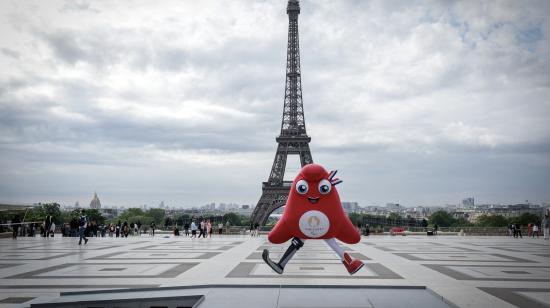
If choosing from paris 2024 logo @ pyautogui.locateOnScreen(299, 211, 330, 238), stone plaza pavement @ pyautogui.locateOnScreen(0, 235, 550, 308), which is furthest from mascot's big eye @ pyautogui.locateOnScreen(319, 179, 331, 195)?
stone plaza pavement @ pyautogui.locateOnScreen(0, 235, 550, 308)

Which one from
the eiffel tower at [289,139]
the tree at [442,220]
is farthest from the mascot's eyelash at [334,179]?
the tree at [442,220]

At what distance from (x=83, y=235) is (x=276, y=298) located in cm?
1639

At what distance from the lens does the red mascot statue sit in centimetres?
743

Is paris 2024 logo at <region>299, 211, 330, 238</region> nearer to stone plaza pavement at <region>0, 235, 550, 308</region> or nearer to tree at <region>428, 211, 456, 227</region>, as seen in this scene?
stone plaza pavement at <region>0, 235, 550, 308</region>

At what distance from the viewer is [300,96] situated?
202 feet

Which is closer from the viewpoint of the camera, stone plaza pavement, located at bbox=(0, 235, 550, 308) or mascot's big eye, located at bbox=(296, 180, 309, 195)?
mascot's big eye, located at bbox=(296, 180, 309, 195)

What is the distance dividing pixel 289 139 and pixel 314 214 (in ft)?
163

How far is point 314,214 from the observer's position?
7422mm

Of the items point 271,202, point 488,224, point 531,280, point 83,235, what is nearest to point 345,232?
point 531,280

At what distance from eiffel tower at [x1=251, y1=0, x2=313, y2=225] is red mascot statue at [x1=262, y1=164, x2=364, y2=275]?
143 ft

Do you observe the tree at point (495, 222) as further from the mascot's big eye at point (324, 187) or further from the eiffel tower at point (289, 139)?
the mascot's big eye at point (324, 187)

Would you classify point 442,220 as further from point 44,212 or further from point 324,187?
point 324,187

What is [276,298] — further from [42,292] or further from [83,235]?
[83,235]

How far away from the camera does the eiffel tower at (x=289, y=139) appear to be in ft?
172
